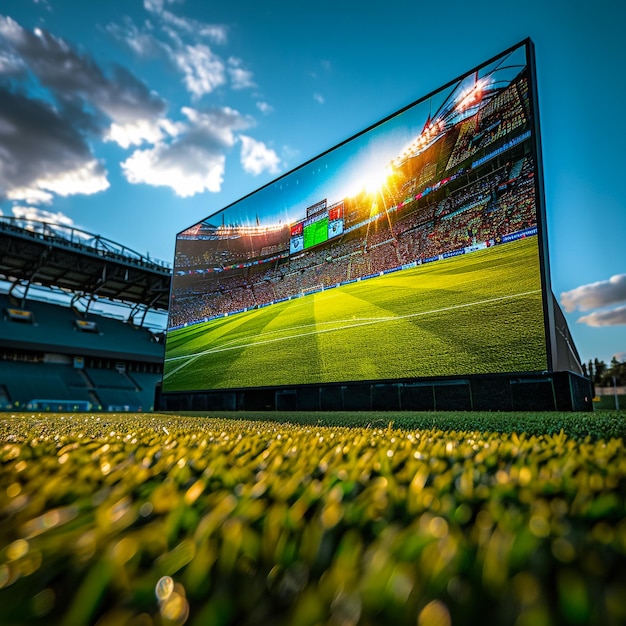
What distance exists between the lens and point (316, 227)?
10602 millimetres

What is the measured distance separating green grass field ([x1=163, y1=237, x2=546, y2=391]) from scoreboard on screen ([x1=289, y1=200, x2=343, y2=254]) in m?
1.47

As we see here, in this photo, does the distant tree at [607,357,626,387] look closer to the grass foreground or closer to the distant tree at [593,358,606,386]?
the distant tree at [593,358,606,386]

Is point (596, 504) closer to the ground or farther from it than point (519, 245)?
closer to the ground

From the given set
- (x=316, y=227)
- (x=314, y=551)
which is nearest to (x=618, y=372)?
(x=316, y=227)

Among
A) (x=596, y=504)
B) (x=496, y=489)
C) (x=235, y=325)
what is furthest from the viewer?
Answer: (x=235, y=325)

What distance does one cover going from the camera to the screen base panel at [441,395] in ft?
20.8

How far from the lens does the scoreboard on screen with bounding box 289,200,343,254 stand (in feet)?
33.2

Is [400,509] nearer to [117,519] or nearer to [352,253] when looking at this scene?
[117,519]

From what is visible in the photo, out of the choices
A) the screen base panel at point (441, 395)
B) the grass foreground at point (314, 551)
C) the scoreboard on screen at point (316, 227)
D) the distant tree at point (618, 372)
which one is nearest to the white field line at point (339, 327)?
the screen base panel at point (441, 395)

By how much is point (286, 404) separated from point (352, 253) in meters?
4.14

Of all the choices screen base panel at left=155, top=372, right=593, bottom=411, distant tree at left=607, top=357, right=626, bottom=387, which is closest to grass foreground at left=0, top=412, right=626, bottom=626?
screen base panel at left=155, top=372, right=593, bottom=411

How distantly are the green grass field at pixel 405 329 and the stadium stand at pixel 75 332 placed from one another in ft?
50.3

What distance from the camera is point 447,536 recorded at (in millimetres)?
667

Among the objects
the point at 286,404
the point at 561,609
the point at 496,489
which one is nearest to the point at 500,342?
the point at 286,404
